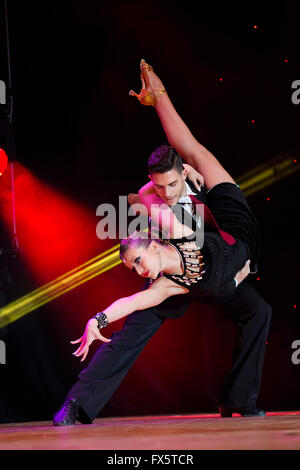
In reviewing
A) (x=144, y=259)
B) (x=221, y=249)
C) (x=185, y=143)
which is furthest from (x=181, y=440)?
(x=185, y=143)

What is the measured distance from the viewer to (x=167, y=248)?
229 cm

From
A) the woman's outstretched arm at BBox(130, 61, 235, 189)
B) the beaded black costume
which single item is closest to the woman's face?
the beaded black costume

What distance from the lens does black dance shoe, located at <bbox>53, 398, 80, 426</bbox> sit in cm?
219

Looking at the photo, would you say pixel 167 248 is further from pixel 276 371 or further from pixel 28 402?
pixel 28 402

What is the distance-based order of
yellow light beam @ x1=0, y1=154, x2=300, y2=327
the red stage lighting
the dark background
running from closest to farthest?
the red stage lighting → the dark background → yellow light beam @ x1=0, y1=154, x2=300, y2=327

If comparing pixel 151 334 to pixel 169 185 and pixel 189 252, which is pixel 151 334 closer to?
pixel 189 252

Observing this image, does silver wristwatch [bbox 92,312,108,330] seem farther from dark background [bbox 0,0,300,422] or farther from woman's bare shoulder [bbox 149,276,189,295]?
dark background [bbox 0,0,300,422]

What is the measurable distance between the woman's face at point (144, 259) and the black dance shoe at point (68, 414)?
2.05 feet

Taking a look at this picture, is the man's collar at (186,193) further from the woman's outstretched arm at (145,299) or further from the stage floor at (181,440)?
the stage floor at (181,440)

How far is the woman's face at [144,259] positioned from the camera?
7.27ft

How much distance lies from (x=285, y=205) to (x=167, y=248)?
1285mm

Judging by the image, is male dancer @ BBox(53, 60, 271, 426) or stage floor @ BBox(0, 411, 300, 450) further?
male dancer @ BBox(53, 60, 271, 426)

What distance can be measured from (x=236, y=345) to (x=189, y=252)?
57 cm
